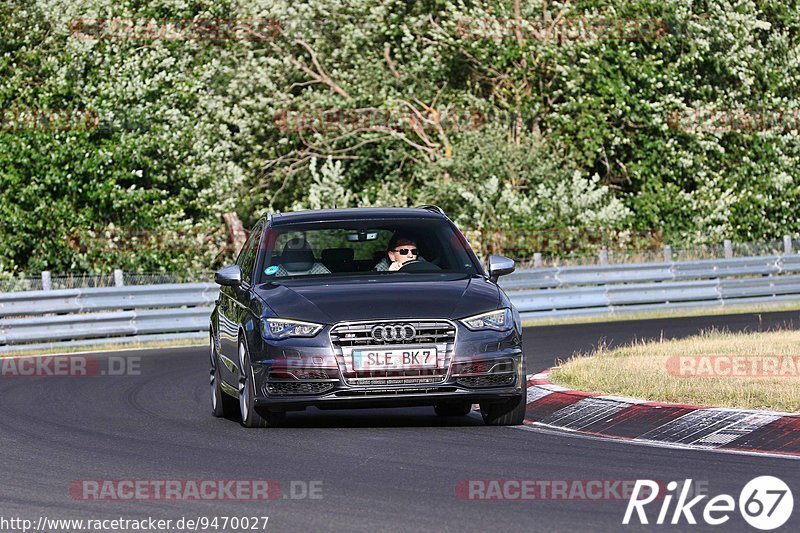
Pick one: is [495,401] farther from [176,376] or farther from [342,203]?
[342,203]

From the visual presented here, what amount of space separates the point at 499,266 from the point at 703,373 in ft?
9.54

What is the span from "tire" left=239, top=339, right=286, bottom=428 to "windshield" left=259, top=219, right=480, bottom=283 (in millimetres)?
733

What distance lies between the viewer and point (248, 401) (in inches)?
465

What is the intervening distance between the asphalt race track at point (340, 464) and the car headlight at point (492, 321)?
2.44ft

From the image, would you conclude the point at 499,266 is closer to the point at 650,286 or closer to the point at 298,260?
the point at 298,260

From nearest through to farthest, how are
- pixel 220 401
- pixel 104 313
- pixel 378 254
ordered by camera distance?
pixel 378 254, pixel 220 401, pixel 104 313

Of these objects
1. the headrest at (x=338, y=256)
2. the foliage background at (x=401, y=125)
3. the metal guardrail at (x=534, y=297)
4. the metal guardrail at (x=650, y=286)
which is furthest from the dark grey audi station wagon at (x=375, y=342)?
the foliage background at (x=401, y=125)

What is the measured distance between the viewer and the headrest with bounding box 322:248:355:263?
12.5m

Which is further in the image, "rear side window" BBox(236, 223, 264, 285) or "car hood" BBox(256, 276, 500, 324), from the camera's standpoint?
"rear side window" BBox(236, 223, 264, 285)

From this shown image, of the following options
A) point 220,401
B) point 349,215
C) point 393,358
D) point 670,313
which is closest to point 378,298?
point 393,358

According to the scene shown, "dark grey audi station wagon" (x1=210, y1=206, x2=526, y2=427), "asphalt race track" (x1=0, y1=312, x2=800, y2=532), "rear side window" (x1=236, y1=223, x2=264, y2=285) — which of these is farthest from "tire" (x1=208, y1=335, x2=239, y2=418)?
"dark grey audi station wagon" (x1=210, y1=206, x2=526, y2=427)

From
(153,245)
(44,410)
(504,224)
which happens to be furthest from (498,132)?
(44,410)

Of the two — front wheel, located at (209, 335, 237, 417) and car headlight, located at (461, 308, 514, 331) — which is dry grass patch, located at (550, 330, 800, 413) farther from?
front wheel, located at (209, 335, 237, 417)

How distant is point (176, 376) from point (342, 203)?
19.2 m
